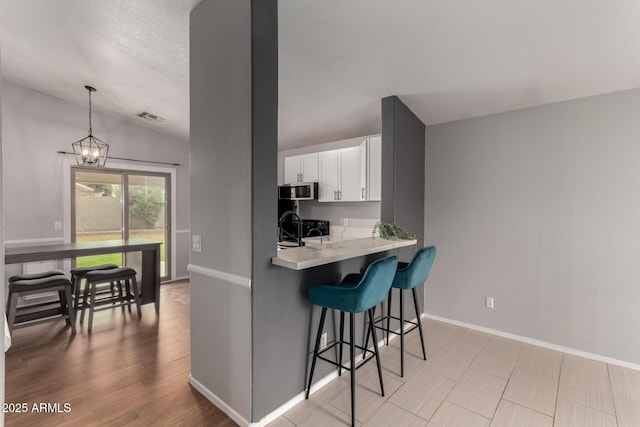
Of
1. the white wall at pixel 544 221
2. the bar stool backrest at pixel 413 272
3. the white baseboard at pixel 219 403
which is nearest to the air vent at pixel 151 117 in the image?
the white baseboard at pixel 219 403

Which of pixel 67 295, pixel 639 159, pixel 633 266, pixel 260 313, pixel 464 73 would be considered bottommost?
pixel 67 295

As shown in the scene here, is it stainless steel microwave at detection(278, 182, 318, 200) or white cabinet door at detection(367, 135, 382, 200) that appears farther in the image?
stainless steel microwave at detection(278, 182, 318, 200)

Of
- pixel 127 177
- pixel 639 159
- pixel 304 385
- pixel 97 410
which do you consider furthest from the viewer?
pixel 127 177

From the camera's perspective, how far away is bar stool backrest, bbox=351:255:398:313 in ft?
6.43

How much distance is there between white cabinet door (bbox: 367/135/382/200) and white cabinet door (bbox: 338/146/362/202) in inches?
6.0

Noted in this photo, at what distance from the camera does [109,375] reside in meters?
2.51

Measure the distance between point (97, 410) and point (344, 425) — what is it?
164 cm

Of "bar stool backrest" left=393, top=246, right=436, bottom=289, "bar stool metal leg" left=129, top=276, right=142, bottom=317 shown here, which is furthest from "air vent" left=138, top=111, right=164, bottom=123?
"bar stool backrest" left=393, top=246, right=436, bottom=289

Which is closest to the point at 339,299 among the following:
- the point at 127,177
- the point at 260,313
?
the point at 260,313

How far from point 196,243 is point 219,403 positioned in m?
1.11

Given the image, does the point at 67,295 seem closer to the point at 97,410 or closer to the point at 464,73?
the point at 97,410

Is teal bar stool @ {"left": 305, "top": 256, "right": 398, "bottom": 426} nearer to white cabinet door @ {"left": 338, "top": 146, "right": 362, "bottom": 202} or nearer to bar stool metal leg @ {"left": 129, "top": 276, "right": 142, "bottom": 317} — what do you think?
white cabinet door @ {"left": 338, "top": 146, "right": 362, "bottom": 202}

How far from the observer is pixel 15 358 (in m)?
2.76

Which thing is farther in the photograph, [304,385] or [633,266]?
[633,266]
